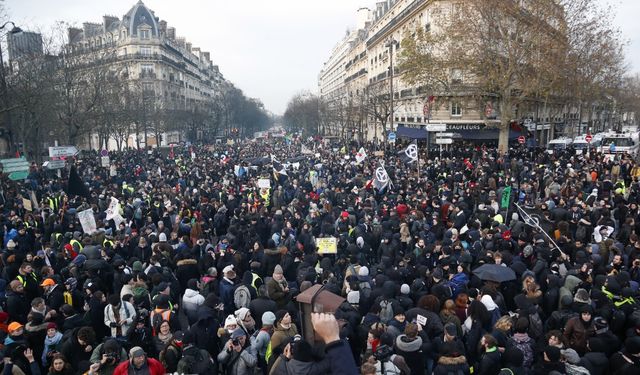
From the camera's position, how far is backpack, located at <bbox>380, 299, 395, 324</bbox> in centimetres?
634

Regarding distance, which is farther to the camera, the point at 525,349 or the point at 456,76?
the point at 456,76

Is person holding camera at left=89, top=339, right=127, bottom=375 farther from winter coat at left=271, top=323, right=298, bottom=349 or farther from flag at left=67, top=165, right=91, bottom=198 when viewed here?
flag at left=67, top=165, right=91, bottom=198

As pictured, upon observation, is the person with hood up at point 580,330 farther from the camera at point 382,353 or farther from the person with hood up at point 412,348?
the camera at point 382,353

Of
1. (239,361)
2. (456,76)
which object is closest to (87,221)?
(239,361)

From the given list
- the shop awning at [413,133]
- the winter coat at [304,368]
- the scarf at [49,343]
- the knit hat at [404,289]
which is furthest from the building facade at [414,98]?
the winter coat at [304,368]

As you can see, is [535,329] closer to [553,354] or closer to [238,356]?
[553,354]

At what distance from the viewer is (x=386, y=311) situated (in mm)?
6391

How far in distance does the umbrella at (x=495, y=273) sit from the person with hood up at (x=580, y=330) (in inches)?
62.0

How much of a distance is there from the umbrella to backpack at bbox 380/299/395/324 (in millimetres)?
1934

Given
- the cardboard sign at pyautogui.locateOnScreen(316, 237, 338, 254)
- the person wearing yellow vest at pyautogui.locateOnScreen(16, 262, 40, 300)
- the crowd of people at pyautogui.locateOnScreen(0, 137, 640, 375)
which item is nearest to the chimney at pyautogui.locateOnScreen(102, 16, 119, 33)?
the crowd of people at pyautogui.locateOnScreen(0, 137, 640, 375)

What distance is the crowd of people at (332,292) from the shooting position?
Result: 5.11 metres

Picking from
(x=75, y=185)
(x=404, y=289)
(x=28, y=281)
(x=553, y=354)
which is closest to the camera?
(x=553, y=354)

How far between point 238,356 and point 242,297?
1.89 metres

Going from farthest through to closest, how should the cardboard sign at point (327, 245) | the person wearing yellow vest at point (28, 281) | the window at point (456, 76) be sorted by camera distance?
the window at point (456, 76) < the cardboard sign at point (327, 245) < the person wearing yellow vest at point (28, 281)
